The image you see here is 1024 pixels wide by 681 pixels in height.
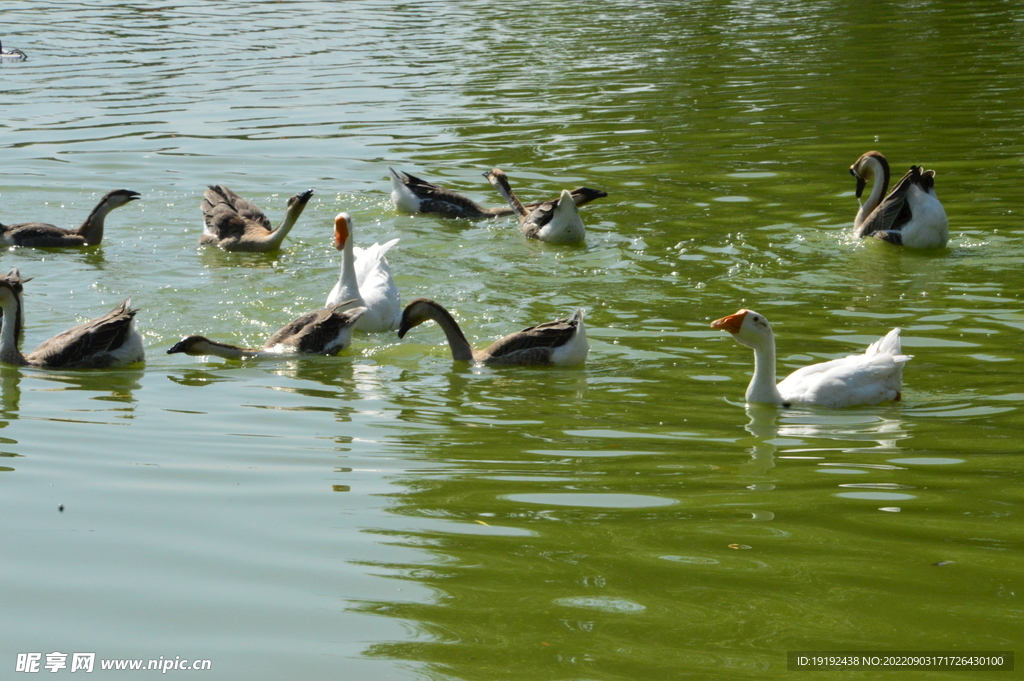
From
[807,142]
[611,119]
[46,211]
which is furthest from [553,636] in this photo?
[611,119]

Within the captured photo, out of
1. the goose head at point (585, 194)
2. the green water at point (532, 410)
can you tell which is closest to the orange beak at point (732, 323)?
the green water at point (532, 410)

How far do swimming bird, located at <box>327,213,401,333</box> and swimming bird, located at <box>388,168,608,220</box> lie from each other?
146 inches

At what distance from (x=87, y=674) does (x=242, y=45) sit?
30.8m

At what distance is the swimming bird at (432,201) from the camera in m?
16.5

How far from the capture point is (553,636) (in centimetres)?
471

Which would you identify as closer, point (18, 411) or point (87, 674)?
point (87, 674)

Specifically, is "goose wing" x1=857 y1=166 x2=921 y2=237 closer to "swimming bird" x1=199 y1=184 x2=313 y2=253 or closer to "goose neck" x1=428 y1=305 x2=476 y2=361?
"goose neck" x1=428 y1=305 x2=476 y2=361

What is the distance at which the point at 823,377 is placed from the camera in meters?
8.84

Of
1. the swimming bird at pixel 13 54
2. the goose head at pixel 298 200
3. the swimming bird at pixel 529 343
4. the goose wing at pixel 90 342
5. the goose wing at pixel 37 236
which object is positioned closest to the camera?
the swimming bird at pixel 529 343

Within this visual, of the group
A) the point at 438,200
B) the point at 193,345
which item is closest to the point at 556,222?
the point at 438,200

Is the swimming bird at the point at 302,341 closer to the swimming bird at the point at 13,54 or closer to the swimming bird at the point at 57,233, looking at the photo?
the swimming bird at the point at 57,233

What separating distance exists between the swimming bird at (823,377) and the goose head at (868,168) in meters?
6.59

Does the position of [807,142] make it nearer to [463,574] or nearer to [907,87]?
[907,87]

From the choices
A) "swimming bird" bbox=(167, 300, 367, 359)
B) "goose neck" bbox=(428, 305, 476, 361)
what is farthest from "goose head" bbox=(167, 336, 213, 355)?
"goose neck" bbox=(428, 305, 476, 361)
